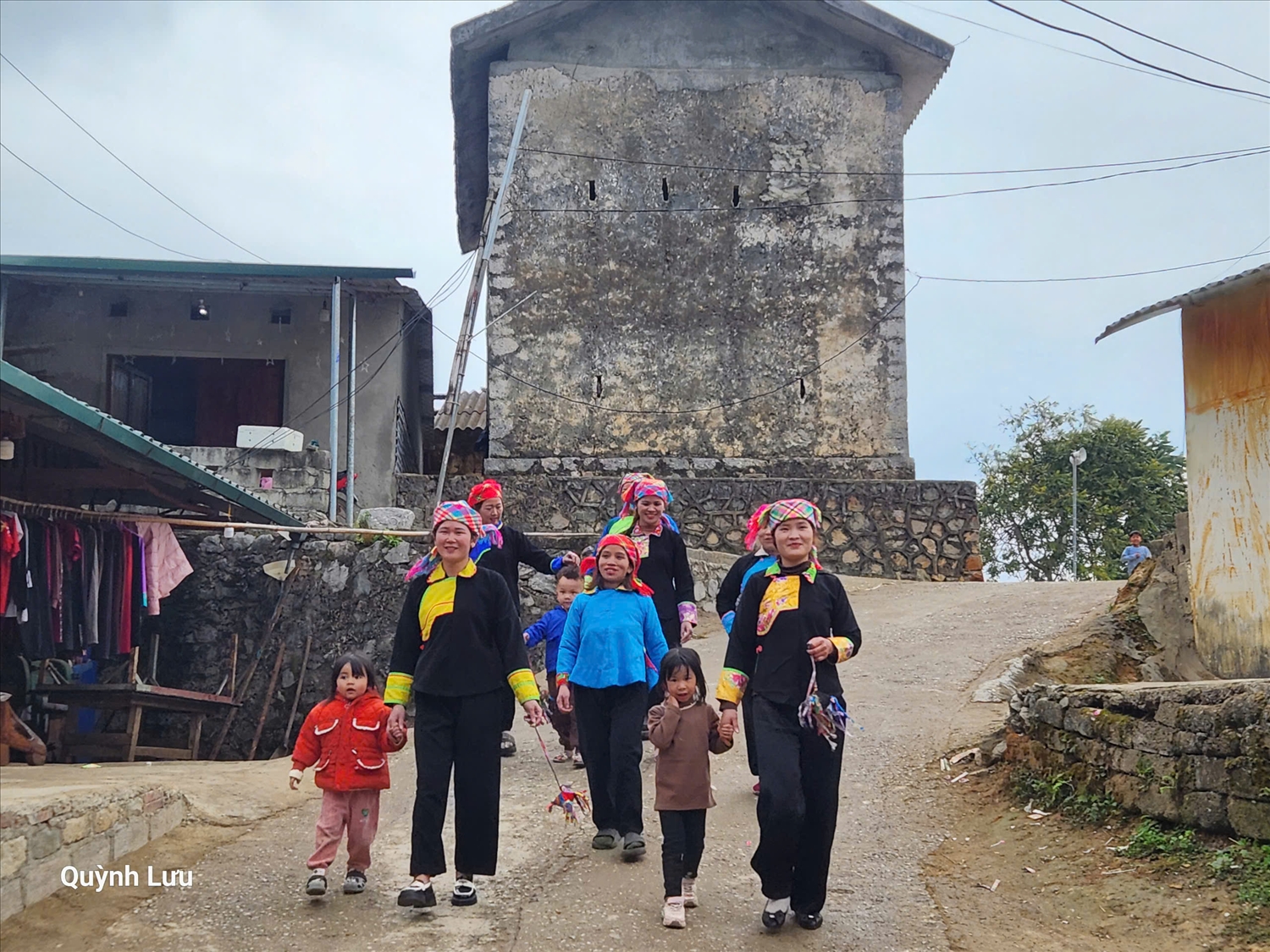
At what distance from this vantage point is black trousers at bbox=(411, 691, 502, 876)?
16.4 feet

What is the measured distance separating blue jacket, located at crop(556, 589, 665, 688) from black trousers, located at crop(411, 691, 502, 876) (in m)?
0.83

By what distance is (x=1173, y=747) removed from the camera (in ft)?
18.0

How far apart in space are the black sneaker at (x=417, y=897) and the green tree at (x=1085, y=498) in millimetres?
26157

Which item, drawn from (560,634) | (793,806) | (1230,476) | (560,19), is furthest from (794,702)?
(560,19)

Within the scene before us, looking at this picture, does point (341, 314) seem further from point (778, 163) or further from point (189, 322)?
point (778, 163)

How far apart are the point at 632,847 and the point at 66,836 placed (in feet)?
8.08

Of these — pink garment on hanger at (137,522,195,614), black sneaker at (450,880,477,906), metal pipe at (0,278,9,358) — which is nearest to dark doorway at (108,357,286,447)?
metal pipe at (0,278,9,358)

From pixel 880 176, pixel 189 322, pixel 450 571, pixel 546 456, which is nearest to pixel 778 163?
pixel 880 176

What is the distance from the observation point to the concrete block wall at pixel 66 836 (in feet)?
15.0

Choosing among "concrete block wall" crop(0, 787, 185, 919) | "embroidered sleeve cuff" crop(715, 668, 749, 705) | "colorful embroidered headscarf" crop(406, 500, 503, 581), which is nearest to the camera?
"concrete block wall" crop(0, 787, 185, 919)

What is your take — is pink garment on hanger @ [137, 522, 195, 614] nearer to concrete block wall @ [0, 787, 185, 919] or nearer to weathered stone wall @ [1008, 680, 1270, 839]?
concrete block wall @ [0, 787, 185, 919]

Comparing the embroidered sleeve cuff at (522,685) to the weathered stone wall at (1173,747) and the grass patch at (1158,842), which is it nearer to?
the grass patch at (1158,842)

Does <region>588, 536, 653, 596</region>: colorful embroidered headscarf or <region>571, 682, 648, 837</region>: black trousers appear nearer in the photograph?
<region>571, 682, 648, 837</region>: black trousers

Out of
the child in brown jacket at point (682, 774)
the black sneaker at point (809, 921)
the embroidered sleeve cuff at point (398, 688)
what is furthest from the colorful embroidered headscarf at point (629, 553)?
the black sneaker at point (809, 921)
